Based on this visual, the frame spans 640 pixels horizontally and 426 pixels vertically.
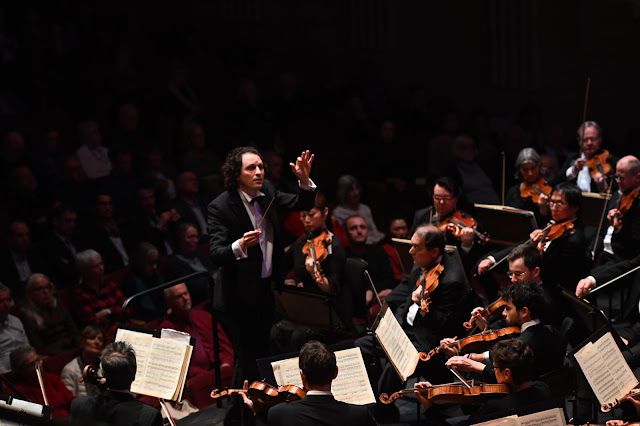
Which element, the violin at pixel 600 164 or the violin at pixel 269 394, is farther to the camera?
the violin at pixel 600 164

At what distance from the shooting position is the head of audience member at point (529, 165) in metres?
6.77

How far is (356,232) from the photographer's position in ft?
23.4

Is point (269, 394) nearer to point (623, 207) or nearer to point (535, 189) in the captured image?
point (623, 207)

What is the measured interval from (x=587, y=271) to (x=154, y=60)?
5.40 m

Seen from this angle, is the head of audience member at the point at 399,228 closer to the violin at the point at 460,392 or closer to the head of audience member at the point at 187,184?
the head of audience member at the point at 187,184

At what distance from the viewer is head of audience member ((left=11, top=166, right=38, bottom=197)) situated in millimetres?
6988

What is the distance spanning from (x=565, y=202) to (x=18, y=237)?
3827 millimetres

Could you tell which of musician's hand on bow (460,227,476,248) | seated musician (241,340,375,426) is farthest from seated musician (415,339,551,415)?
musician's hand on bow (460,227,476,248)

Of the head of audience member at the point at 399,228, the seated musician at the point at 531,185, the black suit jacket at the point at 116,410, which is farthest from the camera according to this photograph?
the head of audience member at the point at 399,228

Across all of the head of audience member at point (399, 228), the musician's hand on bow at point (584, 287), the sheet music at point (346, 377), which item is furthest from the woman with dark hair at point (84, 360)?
the musician's hand on bow at point (584, 287)

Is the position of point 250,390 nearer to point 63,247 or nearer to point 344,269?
point 344,269

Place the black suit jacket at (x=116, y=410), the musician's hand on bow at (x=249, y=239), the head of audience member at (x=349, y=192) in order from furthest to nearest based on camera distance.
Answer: the head of audience member at (x=349, y=192) < the musician's hand on bow at (x=249, y=239) < the black suit jacket at (x=116, y=410)

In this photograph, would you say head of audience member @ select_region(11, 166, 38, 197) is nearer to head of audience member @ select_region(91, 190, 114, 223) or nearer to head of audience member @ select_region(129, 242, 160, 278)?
head of audience member @ select_region(91, 190, 114, 223)

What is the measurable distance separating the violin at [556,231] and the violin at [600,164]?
4.22 feet
